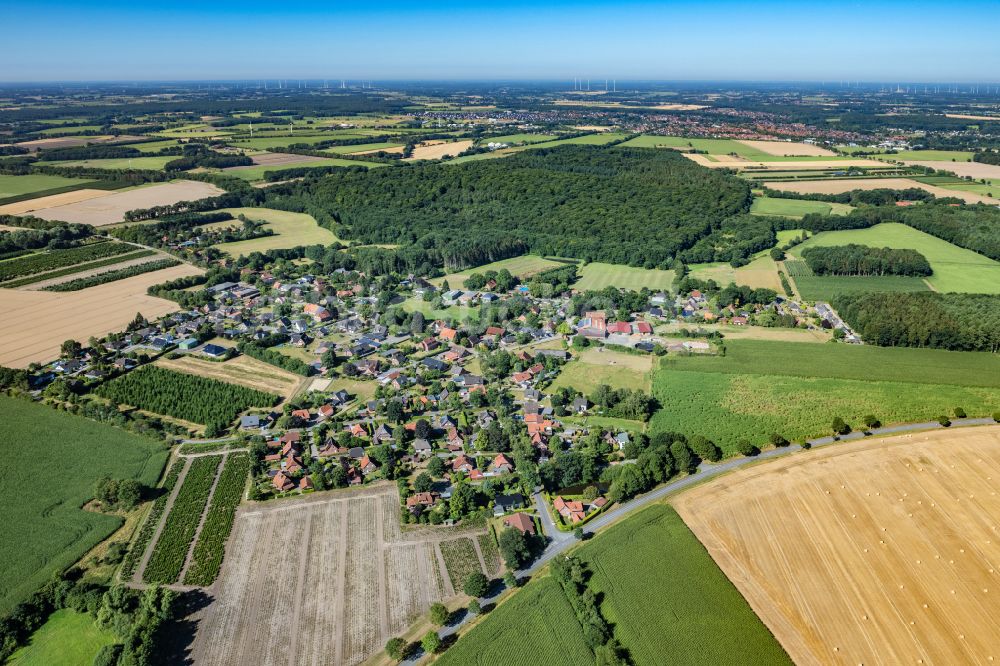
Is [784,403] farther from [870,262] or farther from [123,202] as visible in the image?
[123,202]

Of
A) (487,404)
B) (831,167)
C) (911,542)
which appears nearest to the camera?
(911,542)

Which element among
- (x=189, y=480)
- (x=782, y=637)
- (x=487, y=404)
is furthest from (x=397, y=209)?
(x=782, y=637)

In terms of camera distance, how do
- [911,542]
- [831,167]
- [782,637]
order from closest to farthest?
[782,637] < [911,542] < [831,167]

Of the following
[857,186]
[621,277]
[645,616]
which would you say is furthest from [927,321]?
[857,186]

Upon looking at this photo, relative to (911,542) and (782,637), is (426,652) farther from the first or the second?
(911,542)

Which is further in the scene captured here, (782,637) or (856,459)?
(856,459)

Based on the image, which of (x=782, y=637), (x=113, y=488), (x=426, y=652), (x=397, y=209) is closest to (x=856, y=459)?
(x=782, y=637)

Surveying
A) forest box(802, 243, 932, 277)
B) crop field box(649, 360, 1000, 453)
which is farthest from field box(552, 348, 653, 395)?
forest box(802, 243, 932, 277)
